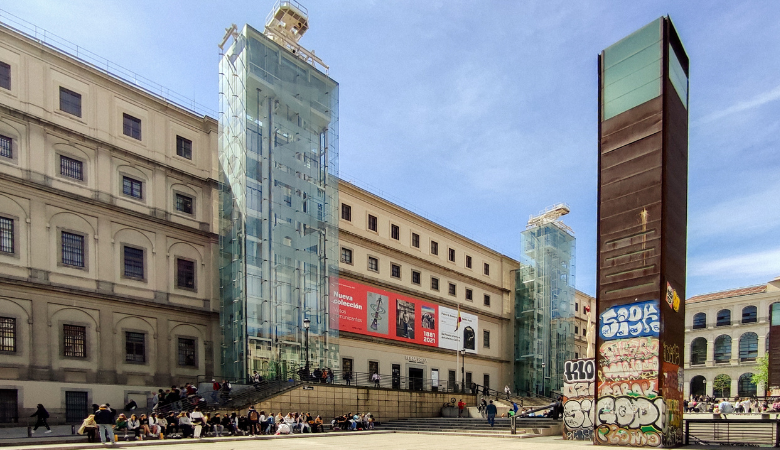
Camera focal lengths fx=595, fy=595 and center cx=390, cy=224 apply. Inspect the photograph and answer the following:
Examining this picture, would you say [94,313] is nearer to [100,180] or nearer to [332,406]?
[100,180]

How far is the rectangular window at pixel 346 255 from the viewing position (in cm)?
4287

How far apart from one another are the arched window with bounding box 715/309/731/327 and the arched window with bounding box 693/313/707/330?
2051 mm

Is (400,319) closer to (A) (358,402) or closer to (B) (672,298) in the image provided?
(A) (358,402)

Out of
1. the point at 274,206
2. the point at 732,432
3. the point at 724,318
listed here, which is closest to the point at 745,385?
the point at 724,318

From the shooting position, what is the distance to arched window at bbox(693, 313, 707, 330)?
86.4m

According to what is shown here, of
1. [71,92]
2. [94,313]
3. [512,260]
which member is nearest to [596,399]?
[94,313]

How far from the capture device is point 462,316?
174ft

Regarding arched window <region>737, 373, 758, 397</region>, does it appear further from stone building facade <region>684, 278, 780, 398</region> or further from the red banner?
the red banner

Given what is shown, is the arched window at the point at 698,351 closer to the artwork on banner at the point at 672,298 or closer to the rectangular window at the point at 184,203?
the artwork on banner at the point at 672,298

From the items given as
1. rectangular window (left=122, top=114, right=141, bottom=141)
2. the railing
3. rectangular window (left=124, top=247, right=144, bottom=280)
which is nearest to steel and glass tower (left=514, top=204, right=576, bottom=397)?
the railing

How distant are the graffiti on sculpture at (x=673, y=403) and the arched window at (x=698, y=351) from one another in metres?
73.1

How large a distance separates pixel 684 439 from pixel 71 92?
31.7 m

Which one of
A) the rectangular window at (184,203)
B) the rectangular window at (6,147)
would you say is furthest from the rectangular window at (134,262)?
the rectangular window at (6,147)

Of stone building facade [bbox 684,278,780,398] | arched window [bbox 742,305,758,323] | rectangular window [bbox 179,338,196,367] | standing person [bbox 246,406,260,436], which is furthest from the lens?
arched window [bbox 742,305,758,323]
